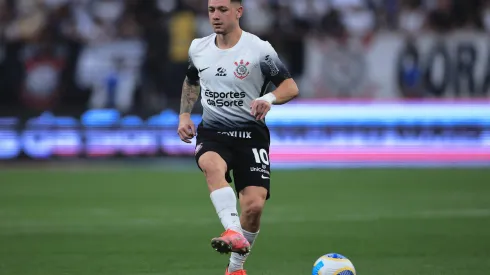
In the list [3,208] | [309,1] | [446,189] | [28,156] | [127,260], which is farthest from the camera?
[309,1]

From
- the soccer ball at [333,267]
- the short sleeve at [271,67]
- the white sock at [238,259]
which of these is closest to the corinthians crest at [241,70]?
the short sleeve at [271,67]

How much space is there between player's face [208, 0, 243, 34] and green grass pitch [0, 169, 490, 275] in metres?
2.00

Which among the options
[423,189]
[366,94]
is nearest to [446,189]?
[423,189]

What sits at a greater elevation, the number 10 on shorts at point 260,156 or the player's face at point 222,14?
the player's face at point 222,14

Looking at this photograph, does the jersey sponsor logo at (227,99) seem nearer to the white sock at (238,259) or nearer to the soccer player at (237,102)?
the soccer player at (237,102)

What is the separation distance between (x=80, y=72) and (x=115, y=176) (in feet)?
9.37

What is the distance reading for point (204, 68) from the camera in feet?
24.7

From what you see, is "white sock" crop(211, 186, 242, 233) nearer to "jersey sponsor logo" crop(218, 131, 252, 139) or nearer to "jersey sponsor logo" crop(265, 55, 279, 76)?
"jersey sponsor logo" crop(218, 131, 252, 139)

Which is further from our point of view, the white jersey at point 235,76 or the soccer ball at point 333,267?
the white jersey at point 235,76

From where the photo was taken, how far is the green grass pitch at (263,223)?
855 centimetres

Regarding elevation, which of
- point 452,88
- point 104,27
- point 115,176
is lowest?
point 115,176

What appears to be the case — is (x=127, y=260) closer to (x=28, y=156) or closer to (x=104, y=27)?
(x=28, y=156)

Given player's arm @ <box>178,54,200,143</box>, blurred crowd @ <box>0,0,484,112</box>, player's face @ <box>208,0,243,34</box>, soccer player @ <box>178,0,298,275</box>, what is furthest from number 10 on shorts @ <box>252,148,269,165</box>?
blurred crowd @ <box>0,0,484,112</box>

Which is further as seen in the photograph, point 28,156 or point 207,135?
point 28,156
